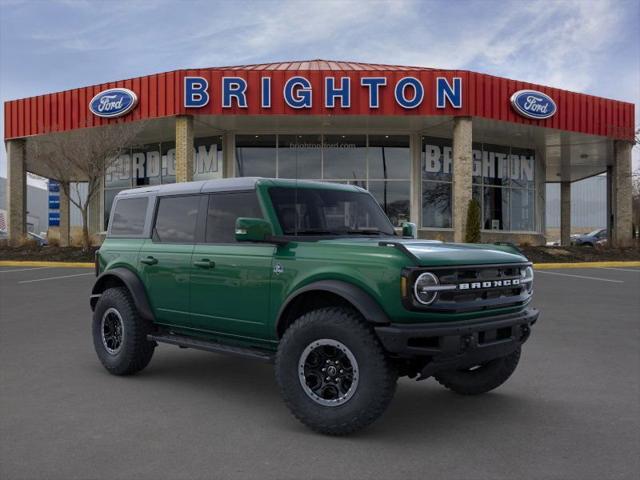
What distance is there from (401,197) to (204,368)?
20.0 metres

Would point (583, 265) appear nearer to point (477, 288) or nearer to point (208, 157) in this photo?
point (208, 157)

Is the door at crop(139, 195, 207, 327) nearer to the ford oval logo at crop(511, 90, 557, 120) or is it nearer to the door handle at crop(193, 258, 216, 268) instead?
the door handle at crop(193, 258, 216, 268)

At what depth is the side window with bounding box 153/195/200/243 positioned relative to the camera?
5.59 metres

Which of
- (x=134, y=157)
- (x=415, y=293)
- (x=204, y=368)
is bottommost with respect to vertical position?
(x=204, y=368)

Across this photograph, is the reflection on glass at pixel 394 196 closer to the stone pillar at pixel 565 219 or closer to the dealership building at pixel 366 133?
the dealership building at pixel 366 133

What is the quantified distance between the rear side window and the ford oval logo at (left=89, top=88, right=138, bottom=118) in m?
17.1

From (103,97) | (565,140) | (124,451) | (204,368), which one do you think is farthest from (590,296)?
(103,97)

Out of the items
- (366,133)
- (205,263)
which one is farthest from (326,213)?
(366,133)

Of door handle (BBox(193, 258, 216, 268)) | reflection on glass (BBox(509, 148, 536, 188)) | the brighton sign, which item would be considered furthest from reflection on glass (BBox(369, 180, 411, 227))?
door handle (BBox(193, 258, 216, 268))

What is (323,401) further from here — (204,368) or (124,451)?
(204,368)

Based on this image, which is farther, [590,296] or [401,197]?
[401,197]

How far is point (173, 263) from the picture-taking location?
5.51 metres

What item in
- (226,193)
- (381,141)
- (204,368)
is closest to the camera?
(226,193)

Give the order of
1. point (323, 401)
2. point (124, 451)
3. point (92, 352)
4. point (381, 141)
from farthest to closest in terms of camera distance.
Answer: point (381, 141), point (92, 352), point (323, 401), point (124, 451)
